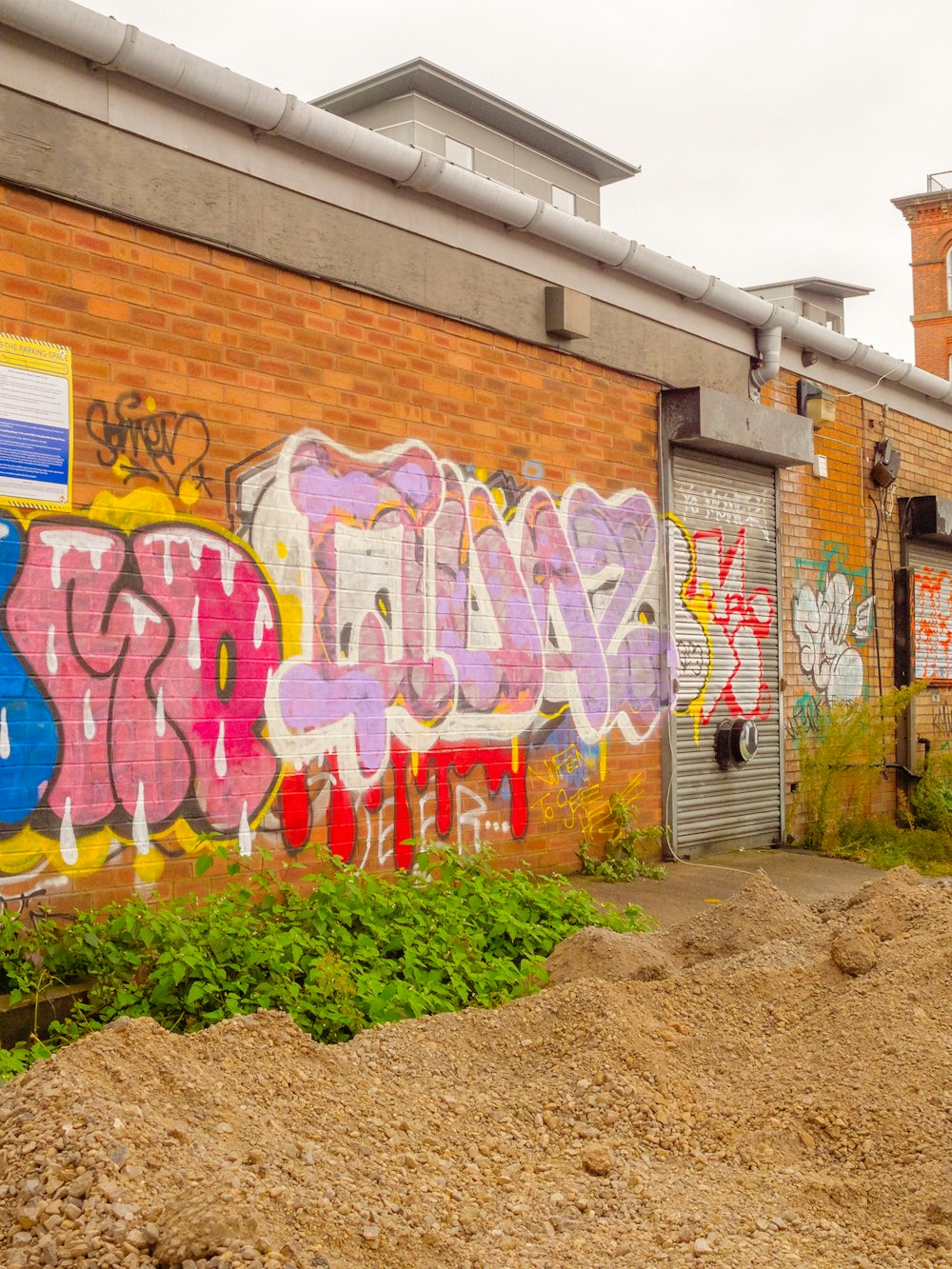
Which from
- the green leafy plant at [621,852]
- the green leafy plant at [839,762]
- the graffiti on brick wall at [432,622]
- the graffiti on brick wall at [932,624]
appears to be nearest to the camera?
the graffiti on brick wall at [432,622]

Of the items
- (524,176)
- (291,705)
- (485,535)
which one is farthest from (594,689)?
(524,176)

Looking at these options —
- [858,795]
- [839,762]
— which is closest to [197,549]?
[839,762]

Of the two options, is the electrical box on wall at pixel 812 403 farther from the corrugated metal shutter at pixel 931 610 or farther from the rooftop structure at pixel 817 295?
the rooftop structure at pixel 817 295

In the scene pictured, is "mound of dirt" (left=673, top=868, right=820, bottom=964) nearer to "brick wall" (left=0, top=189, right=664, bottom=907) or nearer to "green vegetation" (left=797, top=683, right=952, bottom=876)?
"brick wall" (left=0, top=189, right=664, bottom=907)

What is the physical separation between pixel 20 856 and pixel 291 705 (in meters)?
1.67

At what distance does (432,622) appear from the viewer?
7.37m

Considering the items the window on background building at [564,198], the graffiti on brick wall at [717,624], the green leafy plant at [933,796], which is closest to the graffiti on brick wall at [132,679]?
the graffiti on brick wall at [717,624]

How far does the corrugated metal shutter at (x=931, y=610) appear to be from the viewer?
12836 mm

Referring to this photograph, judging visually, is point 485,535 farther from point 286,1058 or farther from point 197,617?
point 286,1058

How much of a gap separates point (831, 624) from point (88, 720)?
7.81 m

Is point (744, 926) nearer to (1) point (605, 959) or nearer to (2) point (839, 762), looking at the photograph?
(1) point (605, 959)

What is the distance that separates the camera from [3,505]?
5262mm

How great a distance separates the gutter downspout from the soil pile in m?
6.44

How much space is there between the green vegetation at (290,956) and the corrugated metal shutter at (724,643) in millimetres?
3797
